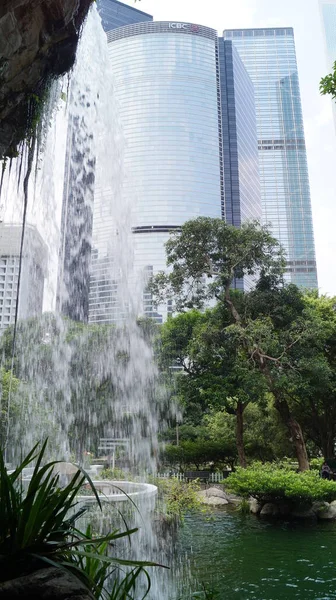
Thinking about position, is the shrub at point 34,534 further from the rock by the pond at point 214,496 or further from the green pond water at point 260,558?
the rock by the pond at point 214,496

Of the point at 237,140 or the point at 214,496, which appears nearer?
the point at 214,496

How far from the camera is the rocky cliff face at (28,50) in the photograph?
432 cm

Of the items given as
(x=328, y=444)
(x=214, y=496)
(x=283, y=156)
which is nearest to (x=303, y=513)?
(x=214, y=496)

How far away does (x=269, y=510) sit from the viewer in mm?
12477

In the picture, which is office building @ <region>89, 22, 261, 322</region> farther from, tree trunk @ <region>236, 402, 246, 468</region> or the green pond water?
the green pond water

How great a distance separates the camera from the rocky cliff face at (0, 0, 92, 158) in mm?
4324

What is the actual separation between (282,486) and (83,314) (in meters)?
12.5

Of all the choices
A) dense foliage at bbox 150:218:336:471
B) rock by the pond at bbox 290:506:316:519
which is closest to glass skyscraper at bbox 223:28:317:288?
dense foliage at bbox 150:218:336:471

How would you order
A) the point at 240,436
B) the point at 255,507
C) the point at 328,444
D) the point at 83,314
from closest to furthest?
the point at 255,507, the point at 240,436, the point at 328,444, the point at 83,314

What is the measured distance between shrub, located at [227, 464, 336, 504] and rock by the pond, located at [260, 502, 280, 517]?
0.13 m

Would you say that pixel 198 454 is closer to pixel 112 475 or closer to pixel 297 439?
pixel 297 439

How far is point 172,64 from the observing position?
62.2 meters

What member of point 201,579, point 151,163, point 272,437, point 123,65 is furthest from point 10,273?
point 123,65

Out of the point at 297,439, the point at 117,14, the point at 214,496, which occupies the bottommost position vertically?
the point at 214,496
